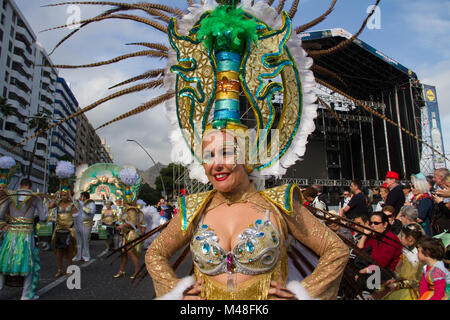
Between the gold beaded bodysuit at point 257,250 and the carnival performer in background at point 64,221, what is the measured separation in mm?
5213

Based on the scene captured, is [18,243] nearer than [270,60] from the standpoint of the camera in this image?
No

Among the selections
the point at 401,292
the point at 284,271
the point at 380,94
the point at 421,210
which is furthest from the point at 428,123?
the point at 284,271

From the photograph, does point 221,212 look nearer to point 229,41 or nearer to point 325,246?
point 325,246

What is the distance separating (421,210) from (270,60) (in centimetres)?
358

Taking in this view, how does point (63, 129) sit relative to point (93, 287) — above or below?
above

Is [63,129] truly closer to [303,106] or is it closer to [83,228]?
[83,228]

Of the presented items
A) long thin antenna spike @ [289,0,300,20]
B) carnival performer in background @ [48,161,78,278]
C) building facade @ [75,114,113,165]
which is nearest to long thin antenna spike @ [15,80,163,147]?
long thin antenna spike @ [289,0,300,20]

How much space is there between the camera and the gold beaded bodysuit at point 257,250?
1.75m

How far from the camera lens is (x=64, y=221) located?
719 cm

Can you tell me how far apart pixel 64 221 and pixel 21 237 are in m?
2.10

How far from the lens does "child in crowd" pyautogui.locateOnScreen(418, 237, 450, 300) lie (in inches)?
108

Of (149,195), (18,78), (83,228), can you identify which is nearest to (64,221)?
(83,228)
